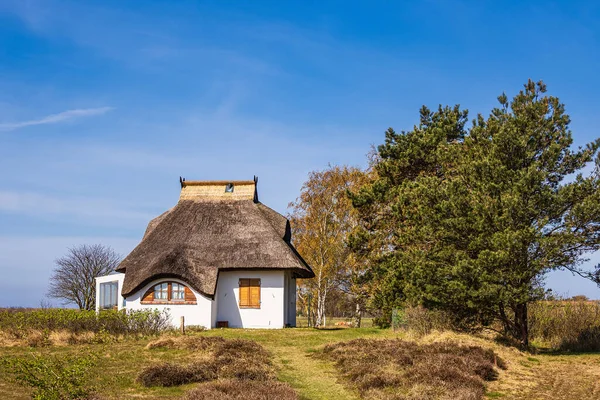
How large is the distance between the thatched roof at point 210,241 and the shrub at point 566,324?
10.9 m

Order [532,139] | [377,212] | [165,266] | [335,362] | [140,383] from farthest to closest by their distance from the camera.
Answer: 1. [377,212]
2. [165,266]
3. [532,139]
4. [335,362]
5. [140,383]

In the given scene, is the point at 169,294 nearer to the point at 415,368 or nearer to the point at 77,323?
the point at 77,323

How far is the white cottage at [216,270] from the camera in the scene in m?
27.8

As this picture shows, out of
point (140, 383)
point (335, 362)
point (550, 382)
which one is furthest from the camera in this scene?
point (335, 362)

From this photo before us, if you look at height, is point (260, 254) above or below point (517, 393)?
above

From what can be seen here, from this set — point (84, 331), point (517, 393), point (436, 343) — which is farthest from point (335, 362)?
point (84, 331)

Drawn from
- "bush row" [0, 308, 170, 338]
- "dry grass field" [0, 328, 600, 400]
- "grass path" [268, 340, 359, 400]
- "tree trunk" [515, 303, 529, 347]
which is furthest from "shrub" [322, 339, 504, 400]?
"bush row" [0, 308, 170, 338]

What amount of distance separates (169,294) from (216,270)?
2471 mm

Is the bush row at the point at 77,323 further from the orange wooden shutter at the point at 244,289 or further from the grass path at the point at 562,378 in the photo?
the grass path at the point at 562,378

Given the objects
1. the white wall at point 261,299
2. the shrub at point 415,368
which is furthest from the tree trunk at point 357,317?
the shrub at point 415,368

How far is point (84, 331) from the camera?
870 inches

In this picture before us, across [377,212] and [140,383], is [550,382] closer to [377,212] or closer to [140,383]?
[140,383]

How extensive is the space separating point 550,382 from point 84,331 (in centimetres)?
1614

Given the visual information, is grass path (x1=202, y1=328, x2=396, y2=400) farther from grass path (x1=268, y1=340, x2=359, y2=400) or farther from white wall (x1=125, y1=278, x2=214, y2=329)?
white wall (x1=125, y1=278, x2=214, y2=329)
